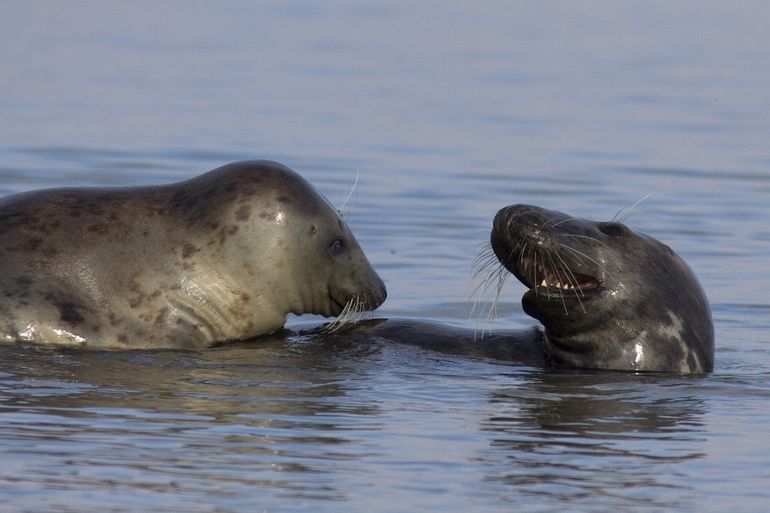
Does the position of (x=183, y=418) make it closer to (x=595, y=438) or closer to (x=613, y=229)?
(x=595, y=438)

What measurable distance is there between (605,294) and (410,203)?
588 centimetres

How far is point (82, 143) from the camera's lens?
17.2 meters

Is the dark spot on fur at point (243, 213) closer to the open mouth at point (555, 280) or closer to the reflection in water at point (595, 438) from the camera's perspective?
the open mouth at point (555, 280)

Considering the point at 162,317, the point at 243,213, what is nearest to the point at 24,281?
the point at 162,317

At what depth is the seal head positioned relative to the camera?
29.5 ft

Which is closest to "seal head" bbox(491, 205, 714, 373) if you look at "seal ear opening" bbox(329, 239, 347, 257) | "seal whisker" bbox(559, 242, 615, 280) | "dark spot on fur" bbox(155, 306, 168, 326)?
"seal whisker" bbox(559, 242, 615, 280)

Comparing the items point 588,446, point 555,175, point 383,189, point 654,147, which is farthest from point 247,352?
point 654,147

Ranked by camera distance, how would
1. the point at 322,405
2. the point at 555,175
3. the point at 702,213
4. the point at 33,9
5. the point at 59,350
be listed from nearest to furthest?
the point at 322,405 < the point at 59,350 < the point at 702,213 < the point at 555,175 < the point at 33,9

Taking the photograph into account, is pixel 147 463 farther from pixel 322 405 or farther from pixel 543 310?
pixel 543 310

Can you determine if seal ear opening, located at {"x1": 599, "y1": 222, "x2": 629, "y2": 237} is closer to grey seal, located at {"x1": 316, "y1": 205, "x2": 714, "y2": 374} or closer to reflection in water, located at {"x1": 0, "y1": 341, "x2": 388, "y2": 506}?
grey seal, located at {"x1": 316, "y1": 205, "x2": 714, "y2": 374}

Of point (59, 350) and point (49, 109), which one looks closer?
point (59, 350)

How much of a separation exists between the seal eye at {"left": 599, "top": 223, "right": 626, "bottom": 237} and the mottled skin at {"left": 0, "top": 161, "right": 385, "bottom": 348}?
1.31 metres

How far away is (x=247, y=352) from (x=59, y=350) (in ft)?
3.06

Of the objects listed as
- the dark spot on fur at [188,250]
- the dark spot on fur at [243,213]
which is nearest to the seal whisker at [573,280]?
the dark spot on fur at [243,213]
